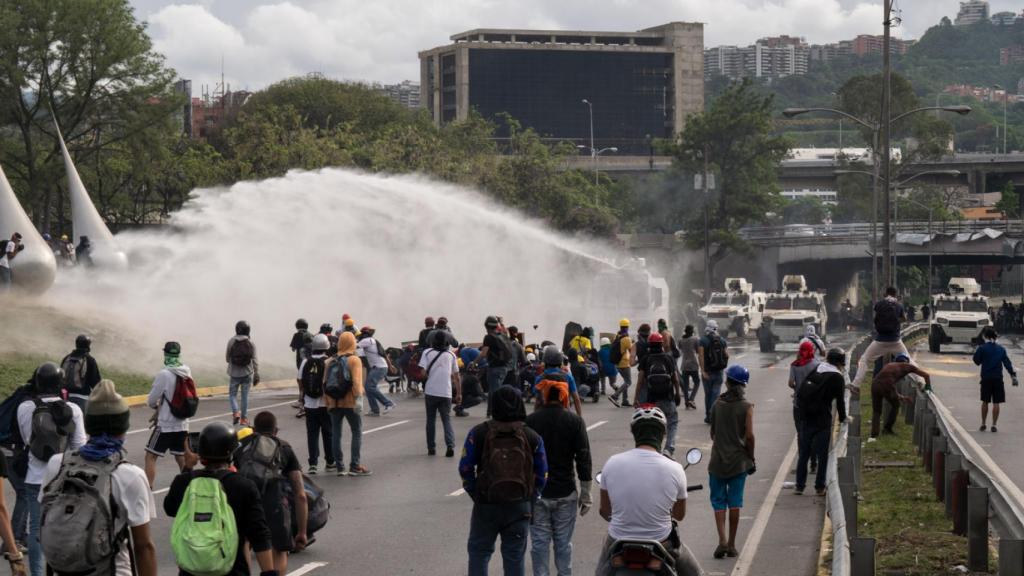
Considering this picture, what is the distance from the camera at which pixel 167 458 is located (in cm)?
1905

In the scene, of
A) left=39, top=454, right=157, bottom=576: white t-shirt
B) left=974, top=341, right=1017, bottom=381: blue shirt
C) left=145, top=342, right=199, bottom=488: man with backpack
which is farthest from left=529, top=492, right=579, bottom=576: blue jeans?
left=974, top=341, right=1017, bottom=381: blue shirt

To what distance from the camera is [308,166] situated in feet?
180

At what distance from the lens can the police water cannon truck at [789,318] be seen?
50719 millimetres

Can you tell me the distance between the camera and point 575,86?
19612 centimetres

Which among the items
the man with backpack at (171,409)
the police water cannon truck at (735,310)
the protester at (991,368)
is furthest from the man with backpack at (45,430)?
the police water cannon truck at (735,310)

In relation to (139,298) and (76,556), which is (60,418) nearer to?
(76,556)

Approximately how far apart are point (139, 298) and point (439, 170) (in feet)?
80.1

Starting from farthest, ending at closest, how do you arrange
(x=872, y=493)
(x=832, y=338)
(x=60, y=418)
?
(x=832, y=338) → (x=872, y=493) → (x=60, y=418)

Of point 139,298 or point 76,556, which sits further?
point 139,298

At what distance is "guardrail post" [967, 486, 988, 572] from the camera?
35.4 feet

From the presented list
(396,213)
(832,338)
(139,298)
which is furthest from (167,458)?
(832,338)

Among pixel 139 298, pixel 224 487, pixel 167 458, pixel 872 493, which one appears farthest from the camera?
pixel 139 298

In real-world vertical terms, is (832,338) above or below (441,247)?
below

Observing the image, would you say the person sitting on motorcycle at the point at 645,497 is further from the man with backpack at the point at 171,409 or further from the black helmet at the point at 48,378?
the man with backpack at the point at 171,409
